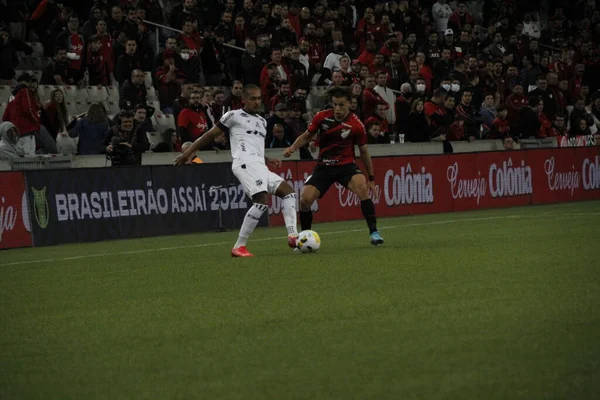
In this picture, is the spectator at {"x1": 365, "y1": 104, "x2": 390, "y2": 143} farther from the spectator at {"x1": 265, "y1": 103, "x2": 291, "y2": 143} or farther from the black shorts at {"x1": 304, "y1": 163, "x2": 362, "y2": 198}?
the black shorts at {"x1": 304, "y1": 163, "x2": 362, "y2": 198}

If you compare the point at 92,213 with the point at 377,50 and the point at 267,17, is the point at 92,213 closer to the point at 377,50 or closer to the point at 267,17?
the point at 267,17

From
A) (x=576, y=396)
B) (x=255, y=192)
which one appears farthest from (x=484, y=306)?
(x=255, y=192)

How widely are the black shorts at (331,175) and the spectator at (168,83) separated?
29.4ft

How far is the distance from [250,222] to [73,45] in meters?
9.82

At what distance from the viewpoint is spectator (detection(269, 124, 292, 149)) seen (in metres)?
24.2

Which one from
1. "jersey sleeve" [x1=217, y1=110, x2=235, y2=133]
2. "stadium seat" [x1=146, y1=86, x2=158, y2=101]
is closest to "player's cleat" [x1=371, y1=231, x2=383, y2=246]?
"jersey sleeve" [x1=217, y1=110, x2=235, y2=133]

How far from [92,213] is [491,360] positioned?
47.0 feet

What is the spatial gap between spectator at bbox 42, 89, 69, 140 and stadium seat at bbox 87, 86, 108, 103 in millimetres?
2004

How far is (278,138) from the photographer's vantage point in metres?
24.3

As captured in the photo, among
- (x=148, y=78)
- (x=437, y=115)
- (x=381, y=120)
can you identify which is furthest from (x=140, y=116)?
(x=437, y=115)

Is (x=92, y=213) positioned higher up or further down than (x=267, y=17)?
further down

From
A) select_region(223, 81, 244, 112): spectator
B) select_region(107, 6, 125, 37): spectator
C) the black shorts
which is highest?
select_region(107, 6, 125, 37): spectator

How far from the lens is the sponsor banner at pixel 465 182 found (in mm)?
24734

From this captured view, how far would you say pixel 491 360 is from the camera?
6.88 meters
